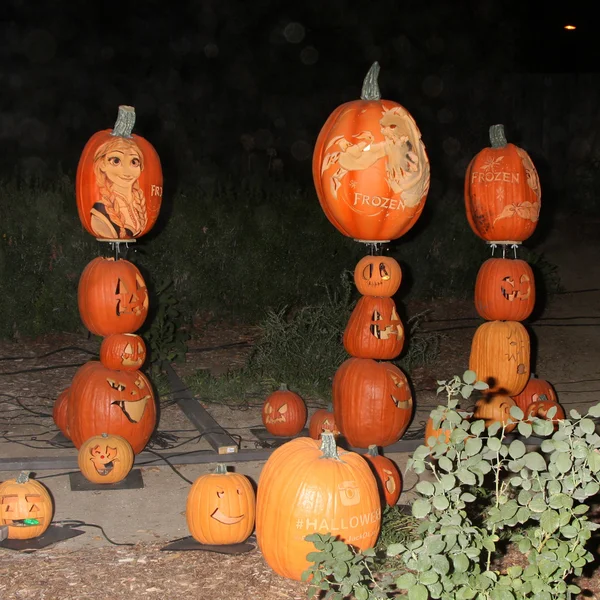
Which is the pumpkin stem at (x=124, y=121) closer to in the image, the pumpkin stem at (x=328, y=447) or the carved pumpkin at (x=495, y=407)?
the pumpkin stem at (x=328, y=447)

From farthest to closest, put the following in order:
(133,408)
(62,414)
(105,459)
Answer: (62,414) → (133,408) → (105,459)

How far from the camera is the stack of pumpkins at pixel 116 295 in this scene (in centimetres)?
476

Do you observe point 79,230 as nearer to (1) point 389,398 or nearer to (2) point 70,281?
(2) point 70,281

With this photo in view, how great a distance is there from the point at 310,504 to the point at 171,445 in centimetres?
224

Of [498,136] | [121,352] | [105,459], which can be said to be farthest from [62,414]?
[498,136]

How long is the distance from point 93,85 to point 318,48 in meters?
3.64

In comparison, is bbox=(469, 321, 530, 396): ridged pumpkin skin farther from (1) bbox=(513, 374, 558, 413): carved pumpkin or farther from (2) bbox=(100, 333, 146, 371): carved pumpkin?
(2) bbox=(100, 333, 146, 371): carved pumpkin

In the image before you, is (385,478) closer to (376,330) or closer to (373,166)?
(376,330)

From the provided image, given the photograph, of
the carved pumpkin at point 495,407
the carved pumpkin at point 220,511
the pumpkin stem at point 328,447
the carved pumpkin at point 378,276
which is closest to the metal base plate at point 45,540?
the carved pumpkin at point 220,511

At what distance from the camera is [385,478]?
13.9 ft

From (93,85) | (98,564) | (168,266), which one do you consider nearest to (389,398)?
(98,564)

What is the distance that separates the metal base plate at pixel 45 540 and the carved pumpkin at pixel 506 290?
2.78 meters

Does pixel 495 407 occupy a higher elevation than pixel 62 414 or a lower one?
higher

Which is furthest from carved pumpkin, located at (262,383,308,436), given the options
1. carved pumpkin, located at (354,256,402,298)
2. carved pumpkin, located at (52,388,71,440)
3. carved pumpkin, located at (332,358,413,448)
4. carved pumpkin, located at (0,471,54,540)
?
carved pumpkin, located at (0,471,54,540)
